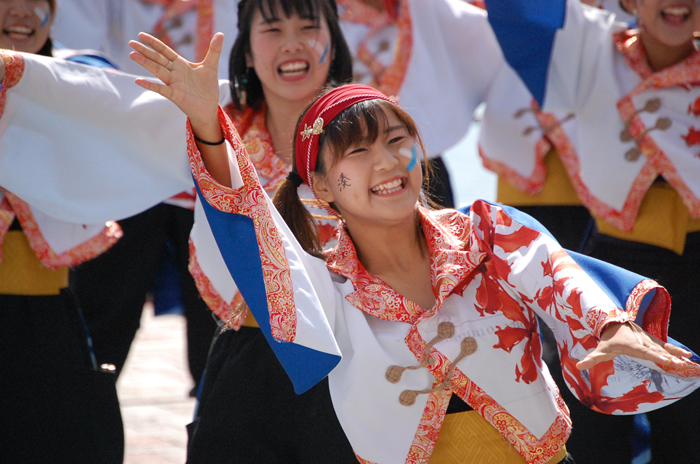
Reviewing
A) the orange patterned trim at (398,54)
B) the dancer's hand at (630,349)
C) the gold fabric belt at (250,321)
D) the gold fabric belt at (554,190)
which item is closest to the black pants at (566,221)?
the gold fabric belt at (554,190)

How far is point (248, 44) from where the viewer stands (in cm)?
250

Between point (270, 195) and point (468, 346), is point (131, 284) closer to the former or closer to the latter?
point (270, 195)

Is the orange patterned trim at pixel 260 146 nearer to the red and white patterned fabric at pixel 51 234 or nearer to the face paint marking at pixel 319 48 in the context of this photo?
the face paint marking at pixel 319 48

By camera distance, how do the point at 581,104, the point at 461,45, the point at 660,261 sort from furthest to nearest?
the point at 461,45, the point at 581,104, the point at 660,261

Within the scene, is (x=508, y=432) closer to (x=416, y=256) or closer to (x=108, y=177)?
(x=416, y=256)

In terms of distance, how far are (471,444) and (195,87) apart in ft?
3.05

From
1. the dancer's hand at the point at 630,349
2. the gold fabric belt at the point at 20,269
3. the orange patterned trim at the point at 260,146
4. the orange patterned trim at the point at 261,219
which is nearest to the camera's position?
the dancer's hand at the point at 630,349

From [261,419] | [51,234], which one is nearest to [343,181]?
[261,419]

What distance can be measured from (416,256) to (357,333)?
0.87 feet

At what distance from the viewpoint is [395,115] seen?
1.92 metres

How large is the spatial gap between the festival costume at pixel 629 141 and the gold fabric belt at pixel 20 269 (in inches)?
60.9

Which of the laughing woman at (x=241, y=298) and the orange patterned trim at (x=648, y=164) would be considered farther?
the orange patterned trim at (x=648, y=164)

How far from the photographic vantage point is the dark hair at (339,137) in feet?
6.12

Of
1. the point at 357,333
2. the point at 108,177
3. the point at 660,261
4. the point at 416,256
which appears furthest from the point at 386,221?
the point at 660,261
